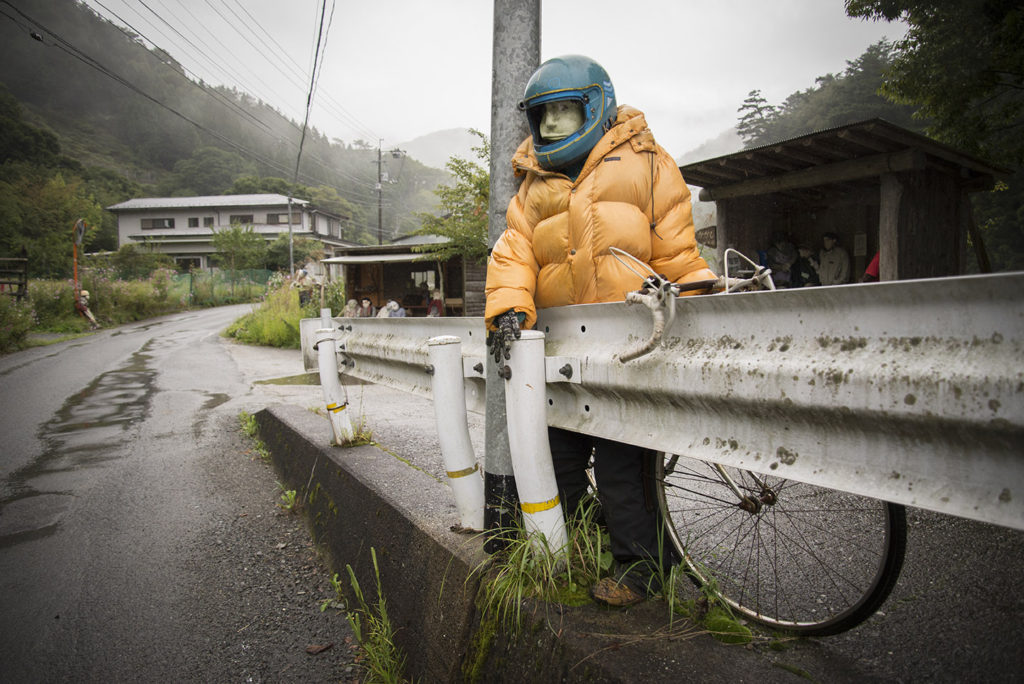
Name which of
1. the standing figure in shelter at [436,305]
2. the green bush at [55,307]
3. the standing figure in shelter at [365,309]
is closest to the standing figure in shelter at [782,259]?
the standing figure in shelter at [436,305]

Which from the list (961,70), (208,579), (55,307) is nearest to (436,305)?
(55,307)

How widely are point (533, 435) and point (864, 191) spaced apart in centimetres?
836

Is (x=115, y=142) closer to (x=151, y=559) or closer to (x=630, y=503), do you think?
(x=151, y=559)

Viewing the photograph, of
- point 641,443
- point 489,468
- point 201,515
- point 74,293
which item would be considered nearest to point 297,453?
point 201,515

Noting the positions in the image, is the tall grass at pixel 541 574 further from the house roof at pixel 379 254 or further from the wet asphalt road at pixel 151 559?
the house roof at pixel 379 254

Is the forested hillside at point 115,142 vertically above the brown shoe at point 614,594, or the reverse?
the forested hillside at point 115,142

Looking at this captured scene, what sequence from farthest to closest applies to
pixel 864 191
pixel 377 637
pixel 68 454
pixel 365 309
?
pixel 365 309 → pixel 864 191 → pixel 68 454 → pixel 377 637

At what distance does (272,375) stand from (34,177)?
57.0 feet

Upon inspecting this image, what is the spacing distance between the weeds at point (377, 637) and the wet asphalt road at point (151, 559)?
104 mm

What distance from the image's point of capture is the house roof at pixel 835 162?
573 cm

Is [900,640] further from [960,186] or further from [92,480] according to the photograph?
[960,186]

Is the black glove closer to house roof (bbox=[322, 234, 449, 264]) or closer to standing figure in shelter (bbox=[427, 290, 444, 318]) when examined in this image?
standing figure in shelter (bbox=[427, 290, 444, 318])

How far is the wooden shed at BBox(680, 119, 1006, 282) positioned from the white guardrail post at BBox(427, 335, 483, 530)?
5.44m

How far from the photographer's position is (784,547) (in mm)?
2375
